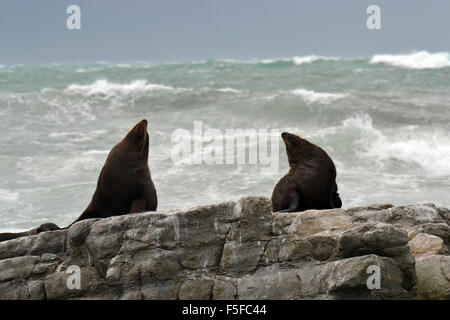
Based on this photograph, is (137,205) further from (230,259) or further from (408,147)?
(408,147)

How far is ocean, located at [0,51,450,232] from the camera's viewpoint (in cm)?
1245

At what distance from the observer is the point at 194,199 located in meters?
12.1

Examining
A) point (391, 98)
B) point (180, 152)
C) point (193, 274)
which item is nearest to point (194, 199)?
point (180, 152)

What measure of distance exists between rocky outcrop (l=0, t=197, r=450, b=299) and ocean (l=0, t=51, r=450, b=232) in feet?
16.8

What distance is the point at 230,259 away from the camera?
16.3ft

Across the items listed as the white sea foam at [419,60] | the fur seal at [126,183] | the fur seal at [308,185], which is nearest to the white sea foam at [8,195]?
the fur seal at [126,183]

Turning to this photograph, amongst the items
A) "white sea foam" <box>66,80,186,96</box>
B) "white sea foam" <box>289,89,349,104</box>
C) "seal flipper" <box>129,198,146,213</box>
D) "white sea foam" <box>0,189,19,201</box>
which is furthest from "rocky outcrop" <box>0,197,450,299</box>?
"white sea foam" <box>66,80,186,96</box>

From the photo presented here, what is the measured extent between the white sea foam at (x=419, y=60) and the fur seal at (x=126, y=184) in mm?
35801

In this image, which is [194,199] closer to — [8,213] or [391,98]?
[8,213]

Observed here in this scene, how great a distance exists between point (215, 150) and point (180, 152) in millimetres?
910

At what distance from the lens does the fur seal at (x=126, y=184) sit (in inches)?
246

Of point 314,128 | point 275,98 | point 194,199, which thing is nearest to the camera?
point 194,199

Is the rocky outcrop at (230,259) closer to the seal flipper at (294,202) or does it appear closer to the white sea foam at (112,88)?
the seal flipper at (294,202)

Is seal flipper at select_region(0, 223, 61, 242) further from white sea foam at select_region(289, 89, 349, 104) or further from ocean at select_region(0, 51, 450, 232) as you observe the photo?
white sea foam at select_region(289, 89, 349, 104)
